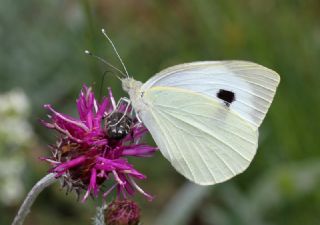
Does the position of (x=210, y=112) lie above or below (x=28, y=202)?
below

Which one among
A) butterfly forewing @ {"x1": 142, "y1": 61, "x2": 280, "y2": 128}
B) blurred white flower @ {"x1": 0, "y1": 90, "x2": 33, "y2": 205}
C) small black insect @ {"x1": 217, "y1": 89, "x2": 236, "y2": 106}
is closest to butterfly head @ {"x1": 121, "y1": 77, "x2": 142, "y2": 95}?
butterfly forewing @ {"x1": 142, "y1": 61, "x2": 280, "y2": 128}

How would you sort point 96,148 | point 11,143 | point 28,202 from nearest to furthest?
point 28,202
point 96,148
point 11,143

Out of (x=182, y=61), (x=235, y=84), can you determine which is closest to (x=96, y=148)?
(x=235, y=84)

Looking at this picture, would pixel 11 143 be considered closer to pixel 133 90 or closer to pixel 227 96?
pixel 133 90

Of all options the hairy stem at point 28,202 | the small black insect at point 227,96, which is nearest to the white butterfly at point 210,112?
the small black insect at point 227,96

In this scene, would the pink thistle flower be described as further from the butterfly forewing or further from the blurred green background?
the blurred green background

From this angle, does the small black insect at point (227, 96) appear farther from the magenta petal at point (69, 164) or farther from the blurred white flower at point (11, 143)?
the blurred white flower at point (11, 143)
